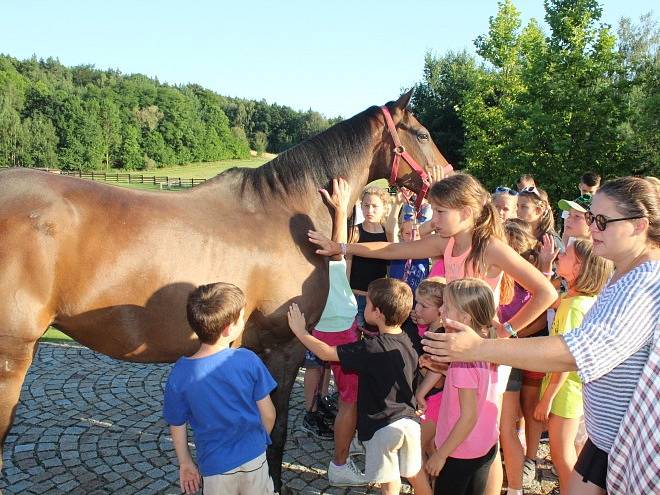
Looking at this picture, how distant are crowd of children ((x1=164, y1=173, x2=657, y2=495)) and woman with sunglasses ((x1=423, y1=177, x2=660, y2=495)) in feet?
0.48

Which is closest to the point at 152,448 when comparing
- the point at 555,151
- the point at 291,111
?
the point at 555,151

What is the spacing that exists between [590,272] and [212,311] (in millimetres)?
2297

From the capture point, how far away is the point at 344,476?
3445 mm

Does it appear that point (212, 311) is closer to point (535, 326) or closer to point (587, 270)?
point (587, 270)

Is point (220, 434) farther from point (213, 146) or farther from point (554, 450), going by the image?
point (213, 146)

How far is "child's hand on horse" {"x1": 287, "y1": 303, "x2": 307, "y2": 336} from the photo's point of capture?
2.82m

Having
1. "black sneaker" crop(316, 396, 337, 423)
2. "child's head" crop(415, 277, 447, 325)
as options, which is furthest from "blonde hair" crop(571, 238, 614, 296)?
"black sneaker" crop(316, 396, 337, 423)

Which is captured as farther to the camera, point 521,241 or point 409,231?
point 409,231

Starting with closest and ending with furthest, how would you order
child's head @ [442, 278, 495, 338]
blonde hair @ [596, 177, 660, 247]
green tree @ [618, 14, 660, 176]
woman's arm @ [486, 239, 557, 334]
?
blonde hair @ [596, 177, 660, 247] < child's head @ [442, 278, 495, 338] < woman's arm @ [486, 239, 557, 334] < green tree @ [618, 14, 660, 176]

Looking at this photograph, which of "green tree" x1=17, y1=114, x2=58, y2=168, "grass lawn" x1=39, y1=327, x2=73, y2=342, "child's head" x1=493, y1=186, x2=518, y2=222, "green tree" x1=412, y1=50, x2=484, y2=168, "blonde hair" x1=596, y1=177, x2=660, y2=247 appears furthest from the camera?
"green tree" x1=17, y1=114, x2=58, y2=168

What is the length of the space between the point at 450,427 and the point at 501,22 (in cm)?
2824

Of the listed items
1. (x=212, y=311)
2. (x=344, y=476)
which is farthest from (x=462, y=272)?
(x=344, y=476)

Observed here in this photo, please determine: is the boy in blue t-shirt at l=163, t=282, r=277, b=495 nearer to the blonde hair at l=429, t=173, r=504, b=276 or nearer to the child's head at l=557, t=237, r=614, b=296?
the blonde hair at l=429, t=173, r=504, b=276

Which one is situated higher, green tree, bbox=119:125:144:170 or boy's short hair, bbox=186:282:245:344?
green tree, bbox=119:125:144:170
